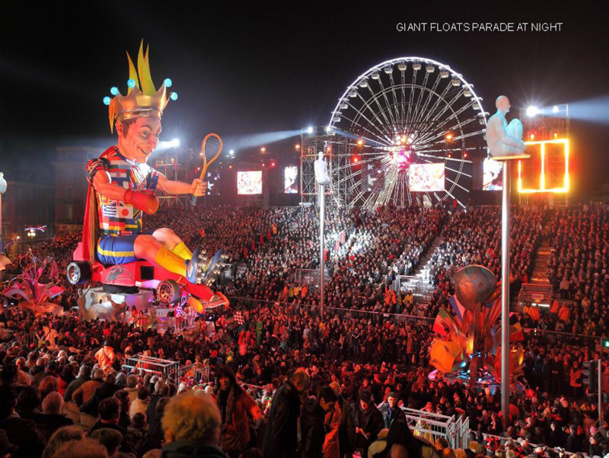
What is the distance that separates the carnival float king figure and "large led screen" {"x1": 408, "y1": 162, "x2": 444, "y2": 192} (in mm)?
21929

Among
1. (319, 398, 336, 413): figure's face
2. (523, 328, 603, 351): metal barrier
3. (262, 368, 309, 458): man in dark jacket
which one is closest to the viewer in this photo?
(262, 368, 309, 458): man in dark jacket

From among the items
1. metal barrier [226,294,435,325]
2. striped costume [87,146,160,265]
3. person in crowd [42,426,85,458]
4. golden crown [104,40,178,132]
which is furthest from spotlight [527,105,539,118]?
person in crowd [42,426,85,458]

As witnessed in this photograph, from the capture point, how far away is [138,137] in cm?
1266

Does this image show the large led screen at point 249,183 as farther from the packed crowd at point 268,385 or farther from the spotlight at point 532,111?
the packed crowd at point 268,385

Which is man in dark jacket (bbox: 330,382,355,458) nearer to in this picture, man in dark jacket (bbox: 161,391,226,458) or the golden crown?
man in dark jacket (bbox: 161,391,226,458)

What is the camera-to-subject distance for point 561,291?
1577cm

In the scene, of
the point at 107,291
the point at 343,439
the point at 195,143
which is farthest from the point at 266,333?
the point at 195,143

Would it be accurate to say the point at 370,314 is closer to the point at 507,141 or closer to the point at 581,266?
the point at 581,266

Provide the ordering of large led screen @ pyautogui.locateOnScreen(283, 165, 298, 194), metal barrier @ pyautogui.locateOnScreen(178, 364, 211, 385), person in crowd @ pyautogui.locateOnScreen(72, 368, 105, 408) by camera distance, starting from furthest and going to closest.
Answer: large led screen @ pyautogui.locateOnScreen(283, 165, 298, 194)
metal barrier @ pyautogui.locateOnScreen(178, 364, 211, 385)
person in crowd @ pyautogui.locateOnScreen(72, 368, 105, 408)

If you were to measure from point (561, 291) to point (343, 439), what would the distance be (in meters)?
13.8

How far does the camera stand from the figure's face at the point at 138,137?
1266 centimetres

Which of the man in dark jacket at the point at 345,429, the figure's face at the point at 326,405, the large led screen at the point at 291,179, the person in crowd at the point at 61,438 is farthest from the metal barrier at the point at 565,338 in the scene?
the large led screen at the point at 291,179

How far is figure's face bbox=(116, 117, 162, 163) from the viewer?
499 inches

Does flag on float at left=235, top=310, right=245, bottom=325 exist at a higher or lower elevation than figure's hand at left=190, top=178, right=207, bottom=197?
lower
